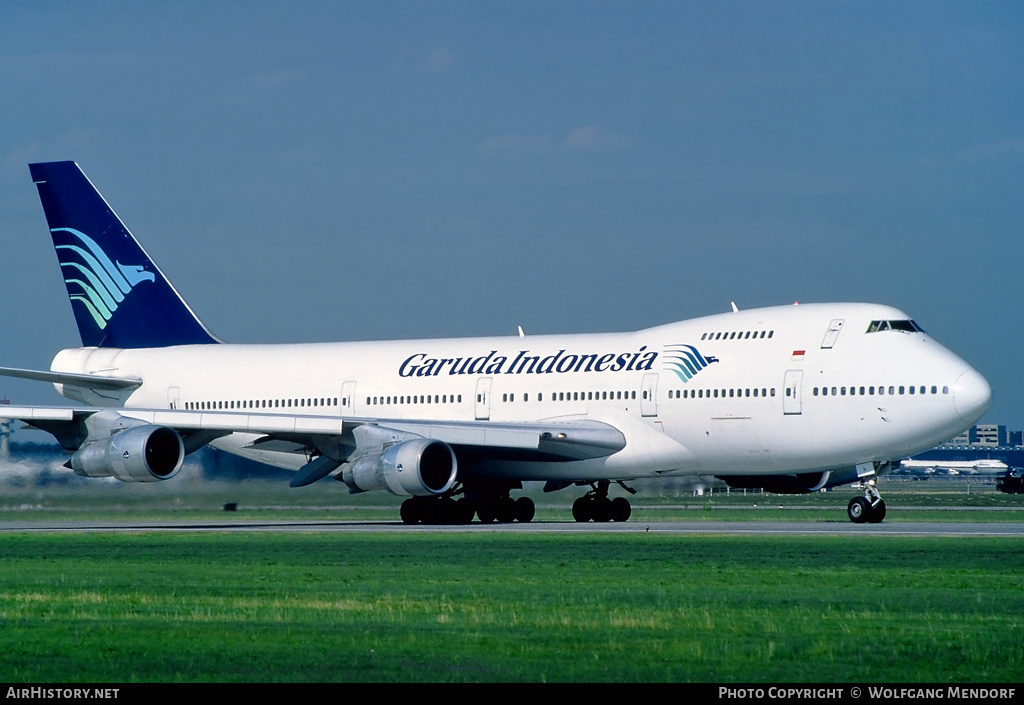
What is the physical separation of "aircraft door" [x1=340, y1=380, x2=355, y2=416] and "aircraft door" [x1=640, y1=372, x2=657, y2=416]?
8375 mm

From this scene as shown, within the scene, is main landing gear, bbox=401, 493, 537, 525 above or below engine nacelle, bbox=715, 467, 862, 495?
below

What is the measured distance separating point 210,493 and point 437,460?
7.91 metres

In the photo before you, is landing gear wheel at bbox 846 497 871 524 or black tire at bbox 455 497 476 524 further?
black tire at bbox 455 497 476 524

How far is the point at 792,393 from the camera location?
32.5 m

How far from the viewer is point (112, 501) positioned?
1479 inches

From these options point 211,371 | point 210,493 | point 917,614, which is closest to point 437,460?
point 210,493

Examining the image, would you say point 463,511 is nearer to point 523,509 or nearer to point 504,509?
point 504,509

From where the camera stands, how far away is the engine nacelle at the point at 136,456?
1270 inches

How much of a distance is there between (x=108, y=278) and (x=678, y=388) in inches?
737

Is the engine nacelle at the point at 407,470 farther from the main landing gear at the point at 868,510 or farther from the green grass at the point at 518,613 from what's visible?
the main landing gear at the point at 868,510

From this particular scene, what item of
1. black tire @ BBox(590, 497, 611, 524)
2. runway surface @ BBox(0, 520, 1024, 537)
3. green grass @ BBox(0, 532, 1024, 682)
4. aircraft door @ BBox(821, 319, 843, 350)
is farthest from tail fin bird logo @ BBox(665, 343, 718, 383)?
green grass @ BBox(0, 532, 1024, 682)

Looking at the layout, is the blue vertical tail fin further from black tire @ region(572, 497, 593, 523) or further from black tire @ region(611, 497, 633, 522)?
black tire @ region(611, 497, 633, 522)

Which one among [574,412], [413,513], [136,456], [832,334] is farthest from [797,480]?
[136,456]

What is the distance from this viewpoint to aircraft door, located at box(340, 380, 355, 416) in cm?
3934
